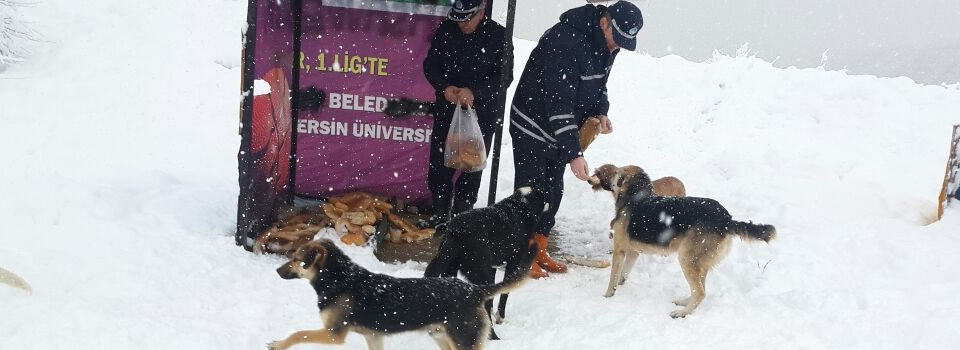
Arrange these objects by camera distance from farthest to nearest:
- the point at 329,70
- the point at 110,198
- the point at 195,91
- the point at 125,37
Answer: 1. the point at 125,37
2. the point at 195,91
3. the point at 329,70
4. the point at 110,198

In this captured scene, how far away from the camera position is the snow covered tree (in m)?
11.2

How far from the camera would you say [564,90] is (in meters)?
5.06

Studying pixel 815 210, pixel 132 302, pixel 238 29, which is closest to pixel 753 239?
pixel 815 210

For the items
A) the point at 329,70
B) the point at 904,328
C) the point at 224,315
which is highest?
the point at 329,70

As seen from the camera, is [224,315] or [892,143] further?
[892,143]

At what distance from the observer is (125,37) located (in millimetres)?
12328

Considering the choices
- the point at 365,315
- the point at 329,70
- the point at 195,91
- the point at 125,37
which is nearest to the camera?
the point at 365,315

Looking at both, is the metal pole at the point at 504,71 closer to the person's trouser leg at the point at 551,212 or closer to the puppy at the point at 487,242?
the person's trouser leg at the point at 551,212

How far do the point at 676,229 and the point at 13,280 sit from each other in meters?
4.20

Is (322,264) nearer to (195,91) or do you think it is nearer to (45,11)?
(195,91)

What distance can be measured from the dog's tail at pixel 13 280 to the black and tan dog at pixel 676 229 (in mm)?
3839

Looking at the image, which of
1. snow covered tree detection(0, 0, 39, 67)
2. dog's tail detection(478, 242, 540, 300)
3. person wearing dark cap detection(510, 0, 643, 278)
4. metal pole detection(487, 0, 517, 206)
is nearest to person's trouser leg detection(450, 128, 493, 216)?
metal pole detection(487, 0, 517, 206)

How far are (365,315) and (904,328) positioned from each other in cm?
341

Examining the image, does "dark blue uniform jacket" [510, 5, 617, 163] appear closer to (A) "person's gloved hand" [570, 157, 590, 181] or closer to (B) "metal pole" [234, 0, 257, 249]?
(A) "person's gloved hand" [570, 157, 590, 181]
